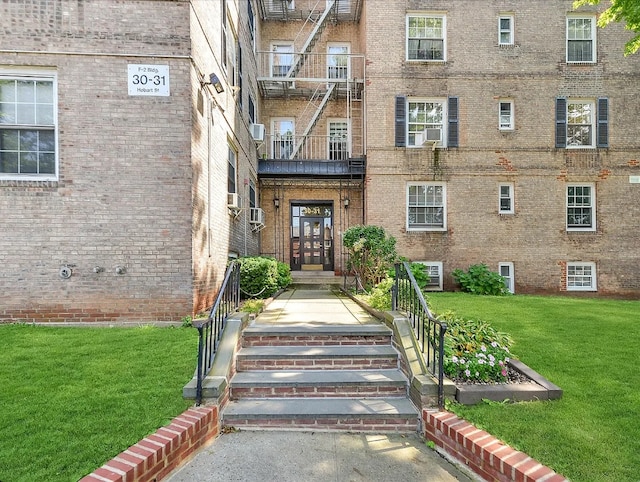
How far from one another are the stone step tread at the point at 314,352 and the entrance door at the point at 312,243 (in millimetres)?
10013

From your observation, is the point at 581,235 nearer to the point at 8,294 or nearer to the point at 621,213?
the point at 621,213

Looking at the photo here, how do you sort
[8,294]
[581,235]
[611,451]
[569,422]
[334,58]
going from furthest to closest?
[334,58]
[581,235]
[8,294]
[569,422]
[611,451]

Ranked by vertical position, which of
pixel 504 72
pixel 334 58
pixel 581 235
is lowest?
pixel 581 235

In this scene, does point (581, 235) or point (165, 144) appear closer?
point (165, 144)

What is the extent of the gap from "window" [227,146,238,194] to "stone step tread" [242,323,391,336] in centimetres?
523

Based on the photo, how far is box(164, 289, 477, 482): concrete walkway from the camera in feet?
9.15

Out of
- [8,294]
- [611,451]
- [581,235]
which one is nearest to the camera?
[611,451]

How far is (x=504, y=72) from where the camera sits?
12.2m

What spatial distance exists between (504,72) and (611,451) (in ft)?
42.2

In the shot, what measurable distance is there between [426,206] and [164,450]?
11.2m

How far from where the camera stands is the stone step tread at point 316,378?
389cm

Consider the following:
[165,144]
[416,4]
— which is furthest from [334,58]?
[165,144]

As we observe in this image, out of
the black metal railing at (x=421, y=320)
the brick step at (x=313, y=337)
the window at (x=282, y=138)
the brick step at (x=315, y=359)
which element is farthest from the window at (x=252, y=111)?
the brick step at (x=315, y=359)

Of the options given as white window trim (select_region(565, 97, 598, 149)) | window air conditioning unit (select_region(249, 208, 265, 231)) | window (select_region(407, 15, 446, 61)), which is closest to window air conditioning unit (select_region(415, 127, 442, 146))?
window (select_region(407, 15, 446, 61))
